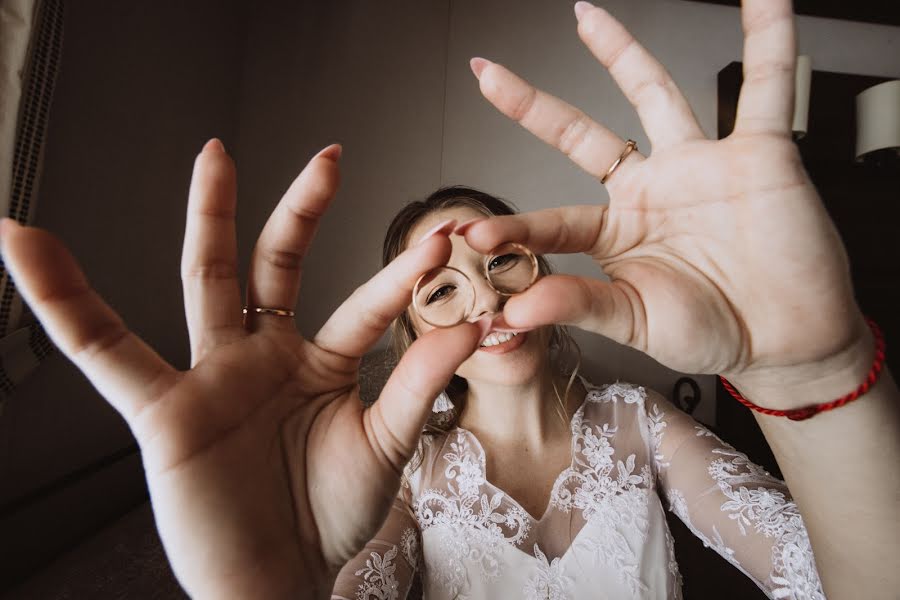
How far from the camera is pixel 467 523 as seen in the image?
1079 mm

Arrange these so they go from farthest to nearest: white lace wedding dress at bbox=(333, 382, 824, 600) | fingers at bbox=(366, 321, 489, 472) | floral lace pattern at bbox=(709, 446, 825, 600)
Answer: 1. white lace wedding dress at bbox=(333, 382, 824, 600)
2. floral lace pattern at bbox=(709, 446, 825, 600)
3. fingers at bbox=(366, 321, 489, 472)

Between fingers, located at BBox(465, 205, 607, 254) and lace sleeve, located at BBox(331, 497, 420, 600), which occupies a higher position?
fingers, located at BBox(465, 205, 607, 254)

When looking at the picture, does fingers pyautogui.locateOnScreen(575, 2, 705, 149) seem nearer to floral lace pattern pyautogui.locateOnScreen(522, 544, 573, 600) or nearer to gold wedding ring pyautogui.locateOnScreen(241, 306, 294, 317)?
gold wedding ring pyautogui.locateOnScreen(241, 306, 294, 317)

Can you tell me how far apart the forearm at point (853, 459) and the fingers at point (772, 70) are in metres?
0.32

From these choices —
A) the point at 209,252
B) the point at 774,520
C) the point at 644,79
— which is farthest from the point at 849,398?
the point at 209,252

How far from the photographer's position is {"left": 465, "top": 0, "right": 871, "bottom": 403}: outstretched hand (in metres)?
0.54

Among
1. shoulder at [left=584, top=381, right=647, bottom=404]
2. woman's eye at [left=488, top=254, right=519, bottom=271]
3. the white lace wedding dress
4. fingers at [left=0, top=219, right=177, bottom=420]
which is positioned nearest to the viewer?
fingers at [left=0, top=219, right=177, bottom=420]

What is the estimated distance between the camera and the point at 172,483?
46 centimetres

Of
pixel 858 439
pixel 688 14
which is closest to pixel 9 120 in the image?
pixel 858 439

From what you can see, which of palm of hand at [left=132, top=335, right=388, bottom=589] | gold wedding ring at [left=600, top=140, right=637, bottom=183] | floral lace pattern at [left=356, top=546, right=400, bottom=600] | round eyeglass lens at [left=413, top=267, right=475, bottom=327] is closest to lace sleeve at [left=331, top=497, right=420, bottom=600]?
floral lace pattern at [left=356, top=546, right=400, bottom=600]

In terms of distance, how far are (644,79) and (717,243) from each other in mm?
259

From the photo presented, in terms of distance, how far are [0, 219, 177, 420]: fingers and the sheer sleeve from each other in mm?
1032

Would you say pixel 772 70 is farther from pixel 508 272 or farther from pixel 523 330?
pixel 508 272

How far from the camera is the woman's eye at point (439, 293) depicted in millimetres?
1090
